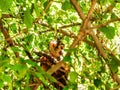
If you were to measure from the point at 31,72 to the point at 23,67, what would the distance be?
9cm

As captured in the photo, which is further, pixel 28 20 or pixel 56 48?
pixel 56 48

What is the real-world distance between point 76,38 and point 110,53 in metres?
Result: 0.39

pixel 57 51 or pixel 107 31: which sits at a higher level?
pixel 107 31

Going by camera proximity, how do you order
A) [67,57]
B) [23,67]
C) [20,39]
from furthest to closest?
[20,39]
[67,57]
[23,67]

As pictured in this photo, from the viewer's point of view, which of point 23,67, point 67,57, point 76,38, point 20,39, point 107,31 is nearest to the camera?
point 23,67

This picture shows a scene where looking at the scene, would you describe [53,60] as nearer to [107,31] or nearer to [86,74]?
[86,74]

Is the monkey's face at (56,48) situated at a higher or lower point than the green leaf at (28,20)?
lower

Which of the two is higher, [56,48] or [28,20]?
[28,20]

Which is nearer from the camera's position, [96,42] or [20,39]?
[96,42]

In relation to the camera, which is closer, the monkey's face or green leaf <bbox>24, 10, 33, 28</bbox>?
green leaf <bbox>24, 10, 33, 28</bbox>

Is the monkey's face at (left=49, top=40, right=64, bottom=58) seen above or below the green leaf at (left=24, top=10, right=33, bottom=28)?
below

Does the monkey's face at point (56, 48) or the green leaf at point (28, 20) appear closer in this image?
the green leaf at point (28, 20)

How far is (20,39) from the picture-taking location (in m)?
3.40

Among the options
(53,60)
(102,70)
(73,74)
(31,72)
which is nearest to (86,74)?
(102,70)
